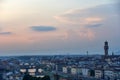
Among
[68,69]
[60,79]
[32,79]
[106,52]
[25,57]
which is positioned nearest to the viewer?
[32,79]

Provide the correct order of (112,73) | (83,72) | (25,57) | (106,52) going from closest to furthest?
(112,73)
(83,72)
(106,52)
(25,57)

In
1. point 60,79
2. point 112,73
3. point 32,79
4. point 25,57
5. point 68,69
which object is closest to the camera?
point 32,79

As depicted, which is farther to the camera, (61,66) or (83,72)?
(61,66)

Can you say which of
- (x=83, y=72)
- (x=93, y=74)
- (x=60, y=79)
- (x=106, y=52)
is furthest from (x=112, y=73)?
(x=106, y=52)

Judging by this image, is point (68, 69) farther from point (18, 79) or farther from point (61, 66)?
point (18, 79)

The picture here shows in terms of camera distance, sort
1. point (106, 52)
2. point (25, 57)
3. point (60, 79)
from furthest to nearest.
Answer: point (25, 57), point (106, 52), point (60, 79)

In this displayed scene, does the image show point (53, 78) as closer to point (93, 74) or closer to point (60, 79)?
point (60, 79)

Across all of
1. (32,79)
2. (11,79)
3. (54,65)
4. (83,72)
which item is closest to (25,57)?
(54,65)

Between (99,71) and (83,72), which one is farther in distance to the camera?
(83,72)
